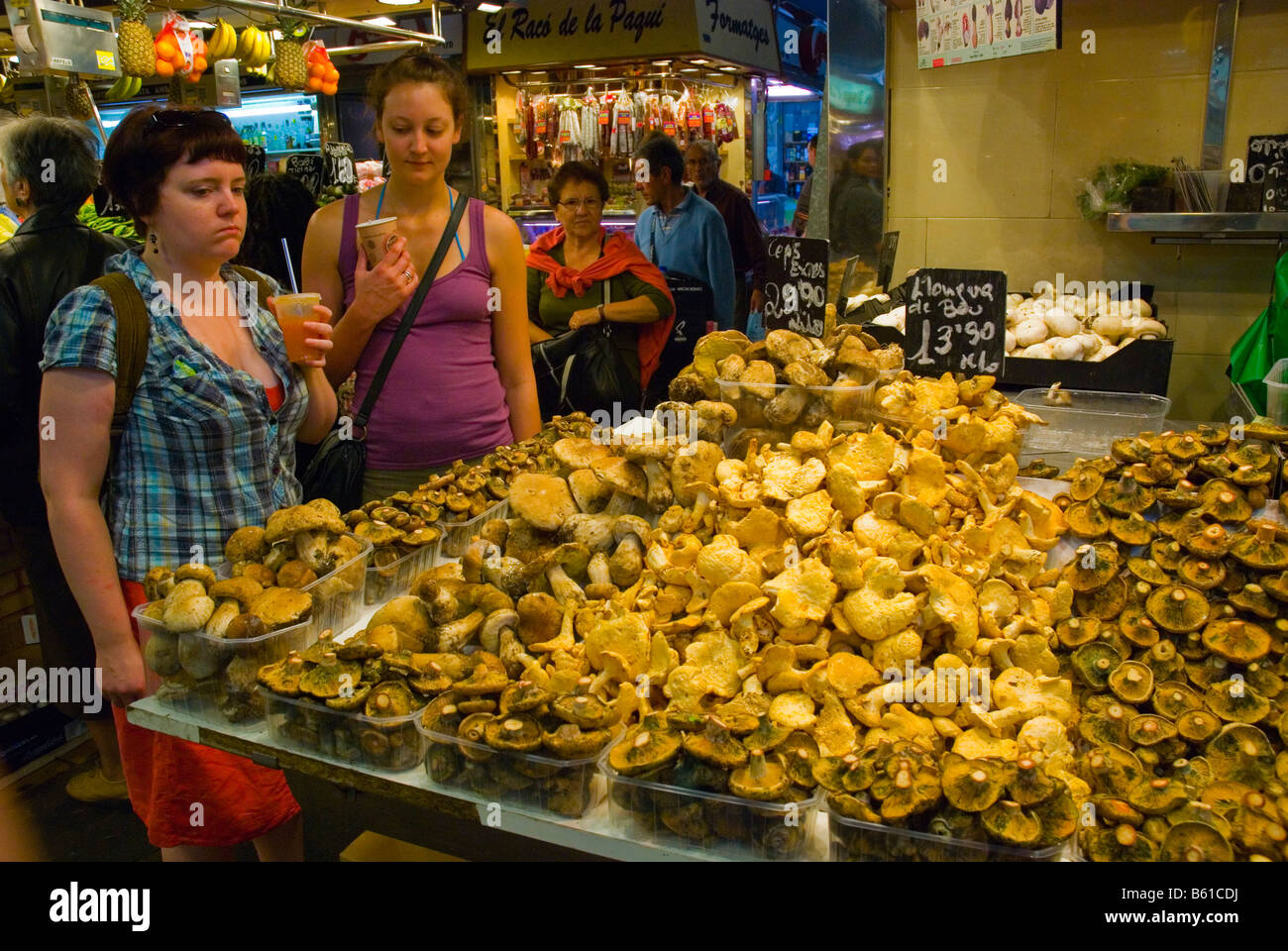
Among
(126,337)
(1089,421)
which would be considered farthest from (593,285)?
(126,337)

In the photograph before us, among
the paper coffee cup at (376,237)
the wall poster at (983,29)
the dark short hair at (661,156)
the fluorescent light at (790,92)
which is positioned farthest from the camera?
the fluorescent light at (790,92)

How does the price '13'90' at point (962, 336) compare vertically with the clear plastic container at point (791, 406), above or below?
above

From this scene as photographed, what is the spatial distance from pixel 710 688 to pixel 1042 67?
402 centimetres

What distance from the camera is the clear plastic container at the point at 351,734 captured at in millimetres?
1536

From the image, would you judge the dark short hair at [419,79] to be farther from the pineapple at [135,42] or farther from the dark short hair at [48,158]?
the pineapple at [135,42]

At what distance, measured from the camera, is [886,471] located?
76.5 inches

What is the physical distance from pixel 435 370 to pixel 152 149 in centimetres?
96

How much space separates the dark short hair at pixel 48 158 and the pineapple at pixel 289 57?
357 cm

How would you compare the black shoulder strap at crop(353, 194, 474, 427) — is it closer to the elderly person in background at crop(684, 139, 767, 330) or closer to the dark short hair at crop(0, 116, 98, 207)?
the dark short hair at crop(0, 116, 98, 207)

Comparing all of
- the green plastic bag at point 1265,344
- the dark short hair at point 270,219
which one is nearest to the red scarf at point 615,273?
the dark short hair at point 270,219

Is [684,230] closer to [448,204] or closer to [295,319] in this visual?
[448,204]

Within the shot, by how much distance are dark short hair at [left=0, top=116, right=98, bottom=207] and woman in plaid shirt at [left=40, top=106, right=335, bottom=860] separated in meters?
1.30

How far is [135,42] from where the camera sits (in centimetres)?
507

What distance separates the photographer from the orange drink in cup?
83.0 inches
